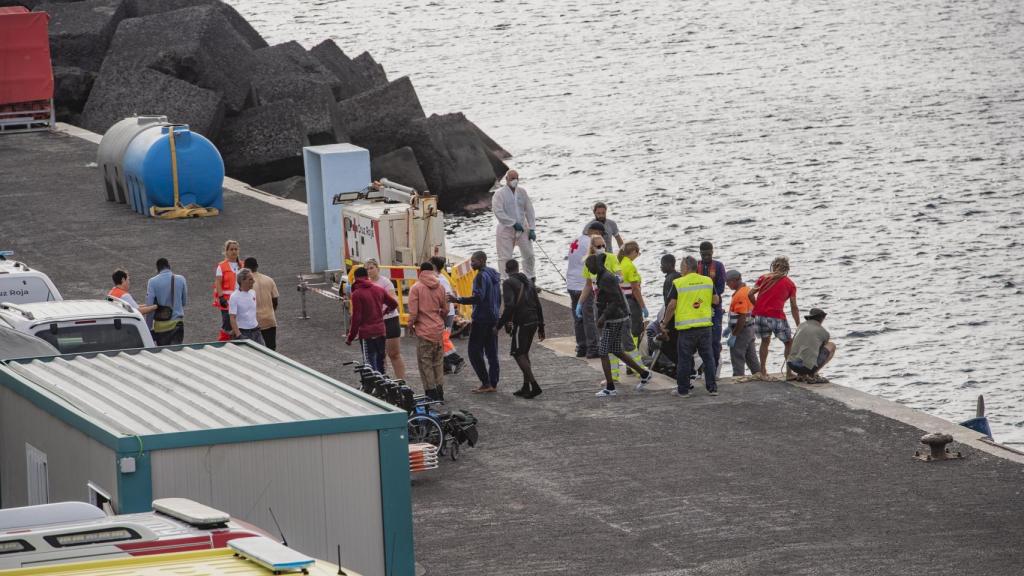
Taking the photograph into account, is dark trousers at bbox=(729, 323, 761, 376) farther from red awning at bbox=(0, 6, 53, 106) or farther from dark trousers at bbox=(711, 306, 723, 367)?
red awning at bbox=(0, 6, 53, 106)

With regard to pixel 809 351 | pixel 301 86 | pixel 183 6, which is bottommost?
pixel 809 351

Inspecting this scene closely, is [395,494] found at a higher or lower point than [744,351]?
higher

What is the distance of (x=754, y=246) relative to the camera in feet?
146

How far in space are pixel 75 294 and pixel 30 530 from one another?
16033 millimetres

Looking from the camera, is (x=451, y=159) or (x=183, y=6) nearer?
(x=451, y=159)

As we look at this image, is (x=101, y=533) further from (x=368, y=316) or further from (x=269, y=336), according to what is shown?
(x=269, y=336)

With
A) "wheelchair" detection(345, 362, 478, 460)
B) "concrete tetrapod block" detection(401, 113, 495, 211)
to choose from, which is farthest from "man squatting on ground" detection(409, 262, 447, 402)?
"concrete tetrapod block" detection(401, 113, 495, 211)

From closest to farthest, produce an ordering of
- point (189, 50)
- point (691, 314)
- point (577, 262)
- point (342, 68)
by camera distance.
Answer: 1. point (691, 314)
2. point (577, 262)
3. point (189, 50)
4. point (342, 68)

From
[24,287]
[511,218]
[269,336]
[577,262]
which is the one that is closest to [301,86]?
[511,218]

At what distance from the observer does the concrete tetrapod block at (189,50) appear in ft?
126

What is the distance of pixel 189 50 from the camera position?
38625 mm

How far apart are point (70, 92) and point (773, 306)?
25.7 m

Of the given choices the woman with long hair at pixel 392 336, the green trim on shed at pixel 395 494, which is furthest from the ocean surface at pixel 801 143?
the green trim on shed at pixel 395 494

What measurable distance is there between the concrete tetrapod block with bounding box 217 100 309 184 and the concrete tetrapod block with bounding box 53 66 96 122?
14.4 feet
